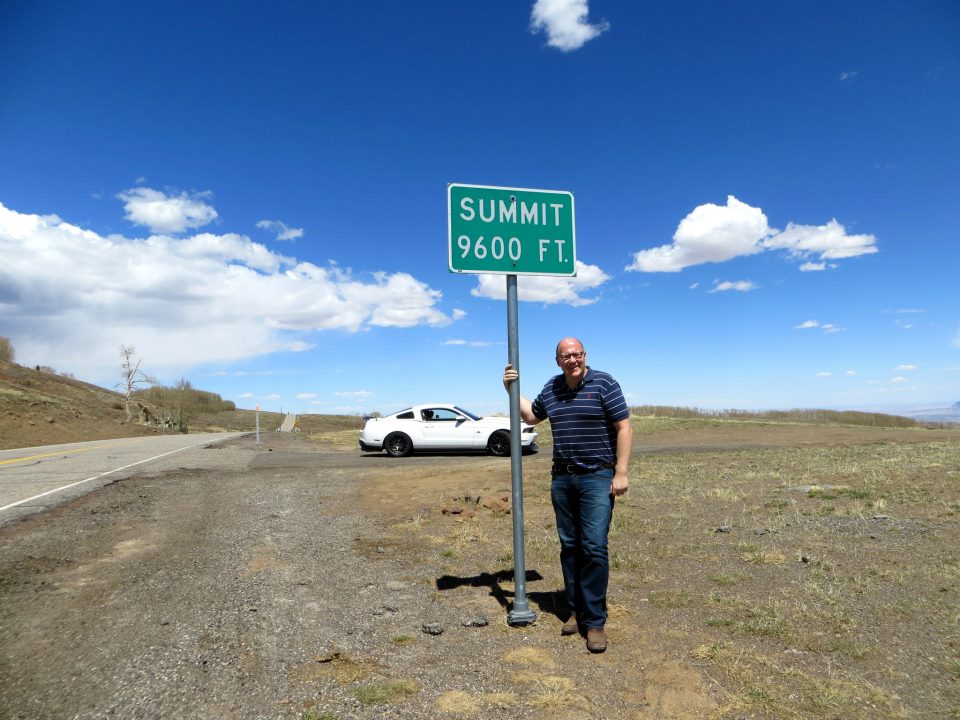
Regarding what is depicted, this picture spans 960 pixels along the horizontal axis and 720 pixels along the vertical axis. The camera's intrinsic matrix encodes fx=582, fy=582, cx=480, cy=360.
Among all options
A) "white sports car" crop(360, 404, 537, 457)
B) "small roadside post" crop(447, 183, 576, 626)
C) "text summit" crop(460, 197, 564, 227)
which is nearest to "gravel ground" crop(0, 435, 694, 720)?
"small roadside post" crop(447, 183, 576, 626)

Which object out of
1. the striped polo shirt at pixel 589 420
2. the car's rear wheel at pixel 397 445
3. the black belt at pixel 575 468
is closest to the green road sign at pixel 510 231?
the striped polo shirt at pixel 589 420

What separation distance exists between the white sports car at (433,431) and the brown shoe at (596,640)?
12.9 metres

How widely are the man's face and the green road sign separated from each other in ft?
2.06

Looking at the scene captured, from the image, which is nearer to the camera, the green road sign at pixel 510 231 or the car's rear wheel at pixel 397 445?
the green road sign at pixel 510 231

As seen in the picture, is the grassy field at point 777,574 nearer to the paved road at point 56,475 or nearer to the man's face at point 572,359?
the man's face at point 572,359

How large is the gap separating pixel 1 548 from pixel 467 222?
20.5ft

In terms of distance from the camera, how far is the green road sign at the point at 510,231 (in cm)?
406

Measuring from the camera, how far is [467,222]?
4074mm

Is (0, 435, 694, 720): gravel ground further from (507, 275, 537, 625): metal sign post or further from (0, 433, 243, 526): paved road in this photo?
(0, 433, 243, 526): paved road

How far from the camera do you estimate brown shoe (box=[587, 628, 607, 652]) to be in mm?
3465

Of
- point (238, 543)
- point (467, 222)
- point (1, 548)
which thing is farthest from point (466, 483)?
point (467, 222)

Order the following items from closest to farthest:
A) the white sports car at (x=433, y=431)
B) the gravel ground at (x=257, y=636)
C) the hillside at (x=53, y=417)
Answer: the gravel ground at (x=257, y=636) < the white sports car at (x=433, y=431) < the hillside at (x=53, y=417)

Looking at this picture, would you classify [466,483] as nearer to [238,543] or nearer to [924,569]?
[238,543]

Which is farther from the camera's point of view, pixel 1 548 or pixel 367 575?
pixel 1 548
